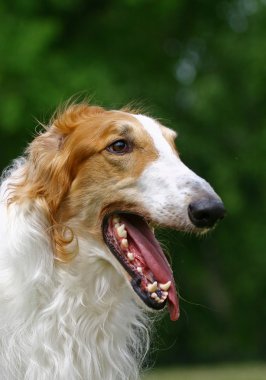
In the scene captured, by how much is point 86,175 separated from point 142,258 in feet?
2.17

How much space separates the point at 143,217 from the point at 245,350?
23242 mm

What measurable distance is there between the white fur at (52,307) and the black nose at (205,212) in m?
0.71

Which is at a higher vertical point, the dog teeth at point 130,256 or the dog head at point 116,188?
the dog head at point 116,188

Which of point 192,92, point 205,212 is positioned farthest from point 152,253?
point 192,92

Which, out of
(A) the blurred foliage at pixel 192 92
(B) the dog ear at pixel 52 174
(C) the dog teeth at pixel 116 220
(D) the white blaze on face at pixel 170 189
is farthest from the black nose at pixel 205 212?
(A) the blurred foliage at pixel 192 92

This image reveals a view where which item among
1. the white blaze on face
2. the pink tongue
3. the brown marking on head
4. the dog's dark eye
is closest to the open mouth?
the pink tongue

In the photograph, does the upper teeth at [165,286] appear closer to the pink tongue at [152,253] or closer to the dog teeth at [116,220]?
the pink tongue at [152,253]

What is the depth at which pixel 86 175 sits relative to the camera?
6.18 meters

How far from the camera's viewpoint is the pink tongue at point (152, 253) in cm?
595

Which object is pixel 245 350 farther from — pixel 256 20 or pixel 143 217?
pixel 143 217

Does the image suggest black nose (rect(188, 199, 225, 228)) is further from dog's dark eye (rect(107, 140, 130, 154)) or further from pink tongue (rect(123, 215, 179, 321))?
dog's dark eye (rect(107, 140, 130, 154))

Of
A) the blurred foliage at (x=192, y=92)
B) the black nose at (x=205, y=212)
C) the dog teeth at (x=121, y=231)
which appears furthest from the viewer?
the blurred foliage at (x=192, y=92)

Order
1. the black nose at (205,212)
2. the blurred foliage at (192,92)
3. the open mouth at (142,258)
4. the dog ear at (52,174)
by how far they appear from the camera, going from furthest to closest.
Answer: the blurred foliage at (192,92), the dog ear at (52,174), the open mouth at (142,258), the black nose at (205,212)

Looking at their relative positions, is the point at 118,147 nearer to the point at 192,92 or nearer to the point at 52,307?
the point at 52,307
